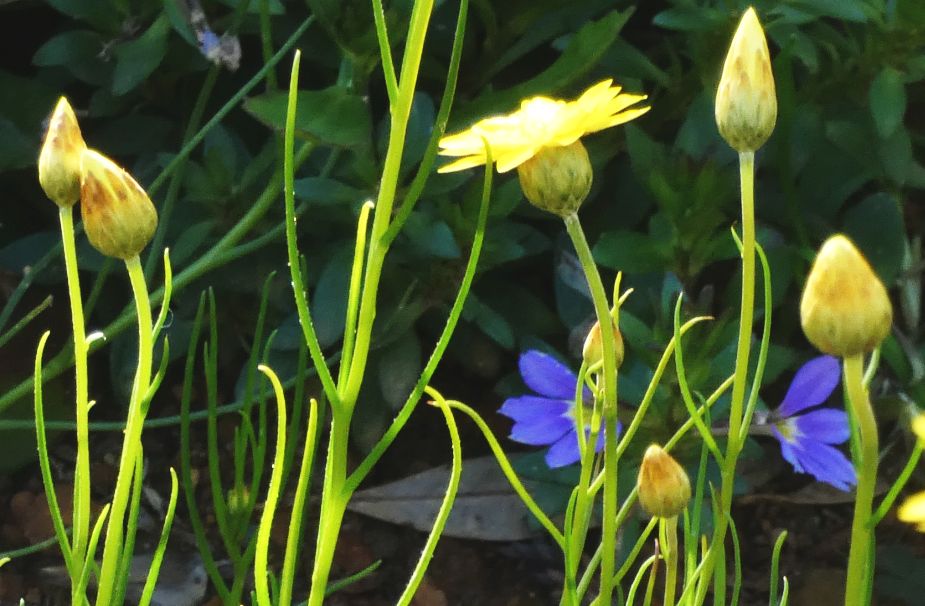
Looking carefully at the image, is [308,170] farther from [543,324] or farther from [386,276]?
[543,324]

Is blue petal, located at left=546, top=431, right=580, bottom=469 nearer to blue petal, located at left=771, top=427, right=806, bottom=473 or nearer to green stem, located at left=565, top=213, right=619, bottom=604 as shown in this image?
blue petal, located at left=771, top=427, right=806, bottom=473

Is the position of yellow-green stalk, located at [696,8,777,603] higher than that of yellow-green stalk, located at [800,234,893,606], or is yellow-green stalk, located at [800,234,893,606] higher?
yellow-green stalk, located at [696,8,777,603]

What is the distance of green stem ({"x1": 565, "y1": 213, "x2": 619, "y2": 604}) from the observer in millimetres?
416

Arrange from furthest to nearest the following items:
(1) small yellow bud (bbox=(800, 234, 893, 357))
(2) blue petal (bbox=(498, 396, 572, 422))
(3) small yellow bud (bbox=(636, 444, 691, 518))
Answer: (2) blue petal (bbox=(498, 396, 572, 422)), (3) small yellow bud (bbox=(636, 444, 691, 518)), (1) small yellow bud (bbox=(800, 234, 893, 357))

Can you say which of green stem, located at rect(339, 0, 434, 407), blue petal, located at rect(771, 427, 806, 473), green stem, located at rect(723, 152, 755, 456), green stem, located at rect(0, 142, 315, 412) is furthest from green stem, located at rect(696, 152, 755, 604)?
green stem, located at rect(0, 142, 315, 412)

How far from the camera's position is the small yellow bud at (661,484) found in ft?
1.48

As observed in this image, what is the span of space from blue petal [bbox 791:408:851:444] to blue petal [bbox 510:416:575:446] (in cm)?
16

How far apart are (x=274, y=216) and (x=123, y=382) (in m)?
0.20

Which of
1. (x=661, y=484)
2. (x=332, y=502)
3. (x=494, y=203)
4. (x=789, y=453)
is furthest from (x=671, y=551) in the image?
(x=494, y=203)

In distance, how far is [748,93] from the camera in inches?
16.1

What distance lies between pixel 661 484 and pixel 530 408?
0.36m

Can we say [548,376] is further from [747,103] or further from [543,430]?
[747,103]

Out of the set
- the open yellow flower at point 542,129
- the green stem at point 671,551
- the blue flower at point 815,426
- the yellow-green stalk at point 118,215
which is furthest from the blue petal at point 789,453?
the yellow-green stalk at point 118,215

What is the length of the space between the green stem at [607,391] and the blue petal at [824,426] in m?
0.35
